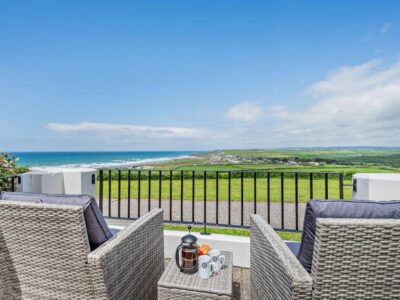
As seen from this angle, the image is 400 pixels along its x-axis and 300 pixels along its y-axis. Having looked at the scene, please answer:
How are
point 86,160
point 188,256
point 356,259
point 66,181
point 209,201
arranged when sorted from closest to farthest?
point 356,259 → point 188,256 → point 66,181 → point 209,201 → point 86,160

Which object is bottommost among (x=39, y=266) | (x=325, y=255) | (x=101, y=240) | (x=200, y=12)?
(x=39, y=266)

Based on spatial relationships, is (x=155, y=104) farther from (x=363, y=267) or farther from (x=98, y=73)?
(x=363, y=267)

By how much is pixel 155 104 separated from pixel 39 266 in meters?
17.0

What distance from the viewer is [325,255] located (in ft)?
3.12

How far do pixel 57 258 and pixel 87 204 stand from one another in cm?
35

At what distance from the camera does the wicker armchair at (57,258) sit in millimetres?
1218

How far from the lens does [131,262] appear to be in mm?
1520

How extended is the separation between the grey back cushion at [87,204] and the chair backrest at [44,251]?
3.2 inches

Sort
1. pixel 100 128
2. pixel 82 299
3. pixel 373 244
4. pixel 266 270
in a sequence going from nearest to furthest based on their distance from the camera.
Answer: pixel 373 244
pixel 82 299
pixel 266 270
pixel 100 128

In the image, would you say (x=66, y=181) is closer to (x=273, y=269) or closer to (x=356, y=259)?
(x=273, y=269)

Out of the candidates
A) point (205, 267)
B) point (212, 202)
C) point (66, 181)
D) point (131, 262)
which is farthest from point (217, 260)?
point (212, 202)

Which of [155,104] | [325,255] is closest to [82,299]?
[325,255]

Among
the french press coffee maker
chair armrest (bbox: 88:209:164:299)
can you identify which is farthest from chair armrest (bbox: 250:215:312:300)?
chair armrest (bbox: 88:209:164:299)

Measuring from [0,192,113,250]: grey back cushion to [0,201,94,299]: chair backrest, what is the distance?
0.27 feet
